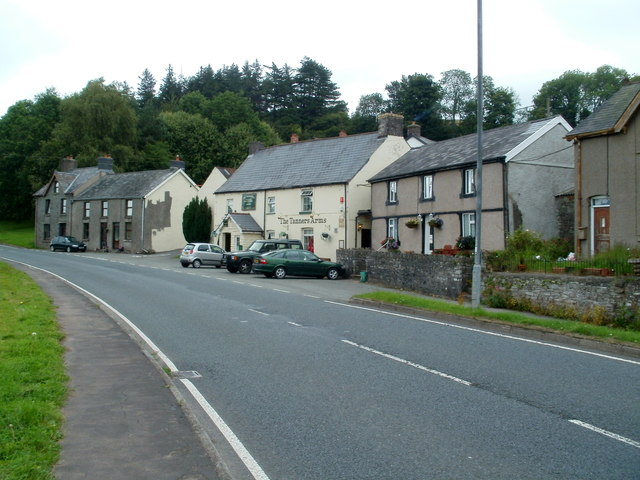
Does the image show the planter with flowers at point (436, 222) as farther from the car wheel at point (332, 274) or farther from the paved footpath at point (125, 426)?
the paved footpath at point (125, 426)

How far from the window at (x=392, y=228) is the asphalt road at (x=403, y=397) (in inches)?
846

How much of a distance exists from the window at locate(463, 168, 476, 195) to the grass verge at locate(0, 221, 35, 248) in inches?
1915

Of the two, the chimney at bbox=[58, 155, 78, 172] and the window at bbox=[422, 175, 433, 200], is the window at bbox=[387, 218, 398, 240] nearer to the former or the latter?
the window at bbox=[422, 175, 433, 200]

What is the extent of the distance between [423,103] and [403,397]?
71.7m

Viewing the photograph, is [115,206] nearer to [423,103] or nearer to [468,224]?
[468,224]

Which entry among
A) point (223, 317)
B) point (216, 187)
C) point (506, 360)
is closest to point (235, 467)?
point (506, 360)

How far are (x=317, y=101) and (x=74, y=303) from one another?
3322 inches

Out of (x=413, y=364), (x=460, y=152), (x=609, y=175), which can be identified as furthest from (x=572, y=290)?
(x=460, y=152)

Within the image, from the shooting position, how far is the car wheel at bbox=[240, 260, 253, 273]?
33969mm

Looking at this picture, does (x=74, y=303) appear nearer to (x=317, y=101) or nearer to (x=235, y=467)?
(x=235, y=467)

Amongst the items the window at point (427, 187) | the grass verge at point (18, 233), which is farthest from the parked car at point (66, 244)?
the window at point (427, 187)

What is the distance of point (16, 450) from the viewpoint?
522cm

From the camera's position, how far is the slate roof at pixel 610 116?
22688mm

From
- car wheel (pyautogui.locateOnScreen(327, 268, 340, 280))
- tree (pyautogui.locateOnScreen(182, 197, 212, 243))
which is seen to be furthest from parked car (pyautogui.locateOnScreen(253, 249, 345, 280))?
tree (pyautogui.locateOnScreen(182, 197, 212, 243))
